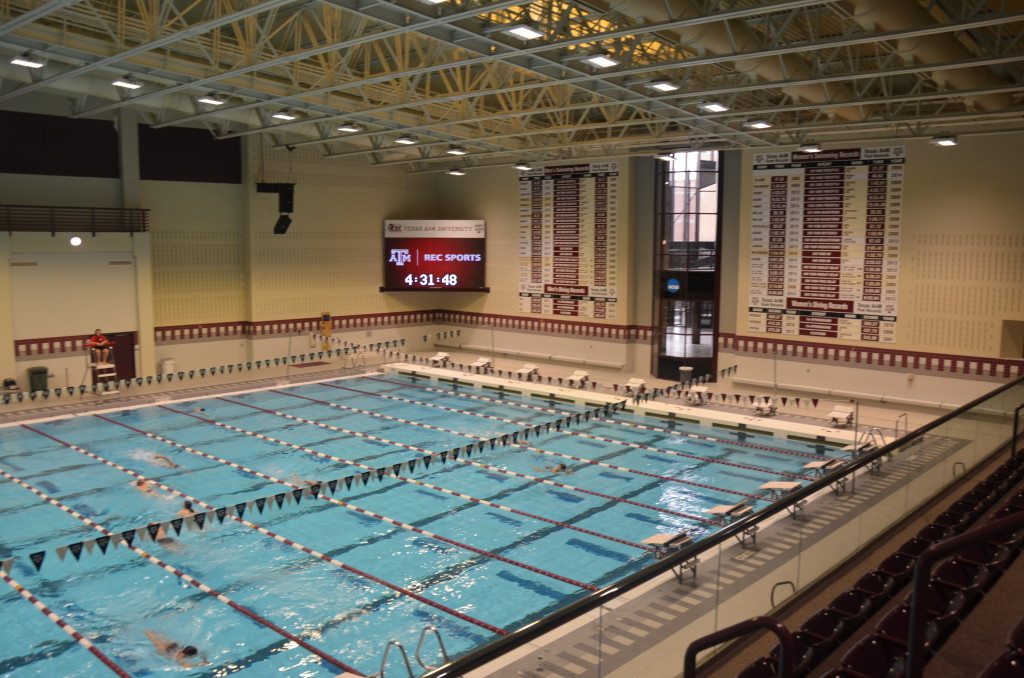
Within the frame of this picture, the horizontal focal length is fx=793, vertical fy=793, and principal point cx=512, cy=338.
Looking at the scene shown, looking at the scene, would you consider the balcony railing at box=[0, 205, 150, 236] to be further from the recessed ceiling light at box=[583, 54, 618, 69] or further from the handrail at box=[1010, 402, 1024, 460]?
the handrail at box=[1010, 402, 1024, 460]

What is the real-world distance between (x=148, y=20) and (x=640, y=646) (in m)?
10.1

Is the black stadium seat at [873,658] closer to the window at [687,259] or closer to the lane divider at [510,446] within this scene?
the lane divider at [510,446]

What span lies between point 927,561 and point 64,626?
779 centimetres

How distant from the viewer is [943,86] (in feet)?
43.1

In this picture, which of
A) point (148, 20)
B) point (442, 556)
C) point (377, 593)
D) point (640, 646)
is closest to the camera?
point (640, 646)

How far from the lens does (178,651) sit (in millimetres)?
7168

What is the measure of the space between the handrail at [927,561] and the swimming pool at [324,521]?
492cm

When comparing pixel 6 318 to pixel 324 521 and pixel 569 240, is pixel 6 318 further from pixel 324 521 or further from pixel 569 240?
pixel 569 240

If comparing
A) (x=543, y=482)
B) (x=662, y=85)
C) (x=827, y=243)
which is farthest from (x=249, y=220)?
(x=827, y=243)

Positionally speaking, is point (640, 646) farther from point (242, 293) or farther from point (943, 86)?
point (242, 293)

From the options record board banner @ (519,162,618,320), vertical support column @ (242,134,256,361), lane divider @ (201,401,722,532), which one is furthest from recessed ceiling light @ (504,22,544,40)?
vertical support column @ (242,134,256,361)

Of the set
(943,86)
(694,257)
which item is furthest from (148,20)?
(694,257)

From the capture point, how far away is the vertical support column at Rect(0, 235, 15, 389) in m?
16.7

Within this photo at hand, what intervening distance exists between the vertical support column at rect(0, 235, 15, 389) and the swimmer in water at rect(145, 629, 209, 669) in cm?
1219
